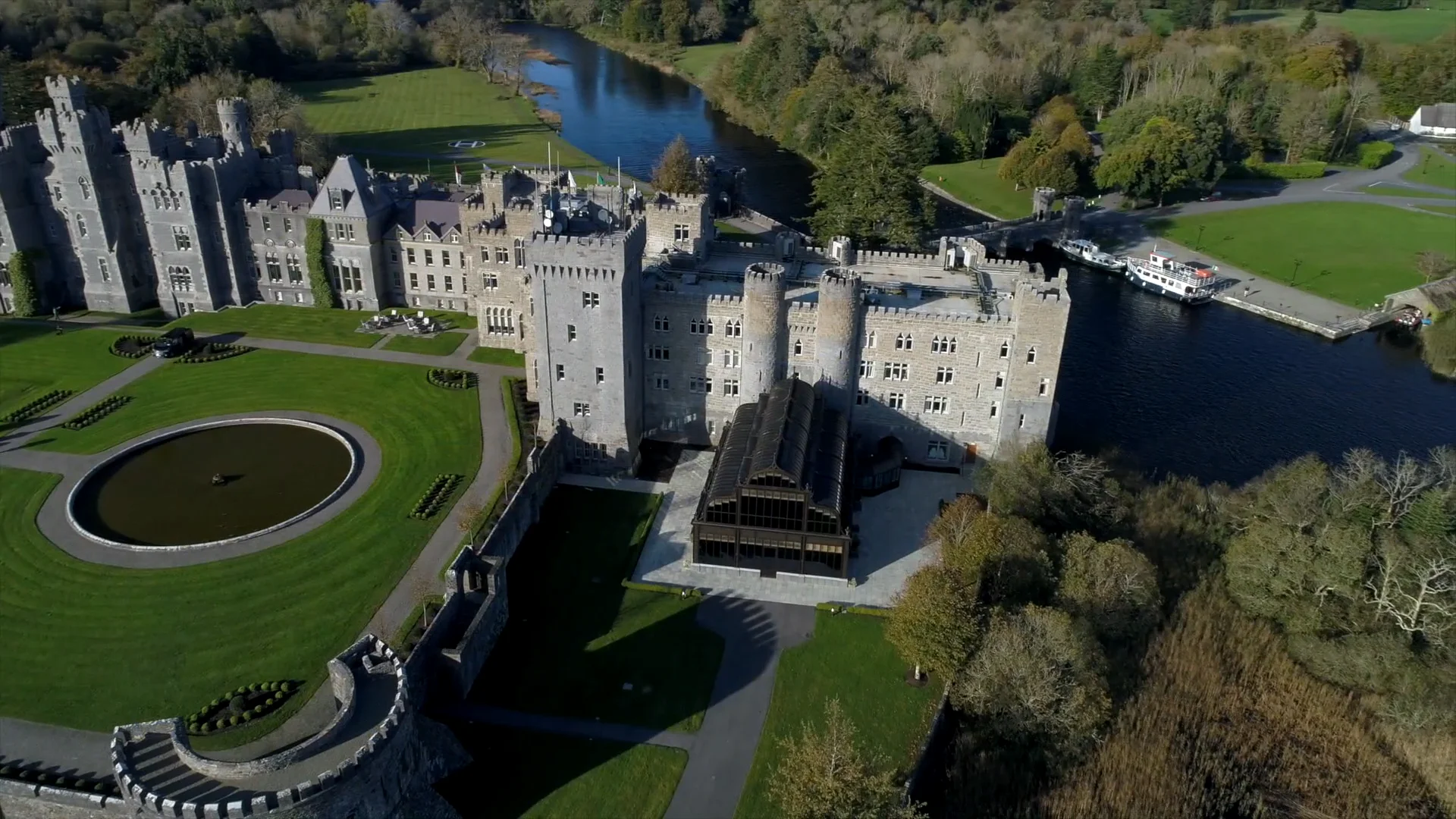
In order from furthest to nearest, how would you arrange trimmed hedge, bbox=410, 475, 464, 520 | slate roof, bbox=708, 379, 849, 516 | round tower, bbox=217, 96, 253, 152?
round tower, bbox=217, 96, 253, 152
trimmed hedge, bbox=410, 475, 464, 520
slate roof, bbox=708, 379, 849, 516

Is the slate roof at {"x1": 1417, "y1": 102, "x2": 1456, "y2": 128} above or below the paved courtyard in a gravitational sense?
above

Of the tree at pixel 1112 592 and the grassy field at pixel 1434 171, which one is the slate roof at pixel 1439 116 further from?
the tree at pixel 1112 592

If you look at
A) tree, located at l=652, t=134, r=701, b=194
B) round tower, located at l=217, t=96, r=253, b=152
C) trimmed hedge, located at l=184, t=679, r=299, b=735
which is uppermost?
round tower, located at l=217, t=96, r=253, b=152

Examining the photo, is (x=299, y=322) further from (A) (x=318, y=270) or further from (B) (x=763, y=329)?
(B) (x=763, y=329)

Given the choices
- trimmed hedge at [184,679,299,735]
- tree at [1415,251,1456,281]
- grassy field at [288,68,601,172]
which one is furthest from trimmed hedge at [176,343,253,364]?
tree at [1415,251,1456,281]

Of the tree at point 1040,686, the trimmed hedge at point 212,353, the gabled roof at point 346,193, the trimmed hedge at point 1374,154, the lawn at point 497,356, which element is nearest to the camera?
the tree at point 1040,686

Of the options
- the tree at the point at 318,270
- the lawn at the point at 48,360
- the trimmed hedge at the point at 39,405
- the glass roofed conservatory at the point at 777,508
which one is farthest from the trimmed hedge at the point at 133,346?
the glass roofed conservatory at the point at 777,508

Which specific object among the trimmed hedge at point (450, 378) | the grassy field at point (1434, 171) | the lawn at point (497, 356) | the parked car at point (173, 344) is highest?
the grassy field at point (1434, 171)

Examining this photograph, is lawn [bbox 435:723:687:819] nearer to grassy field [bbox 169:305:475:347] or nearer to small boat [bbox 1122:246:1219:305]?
grassy field [bbox 169:305:475:347]
